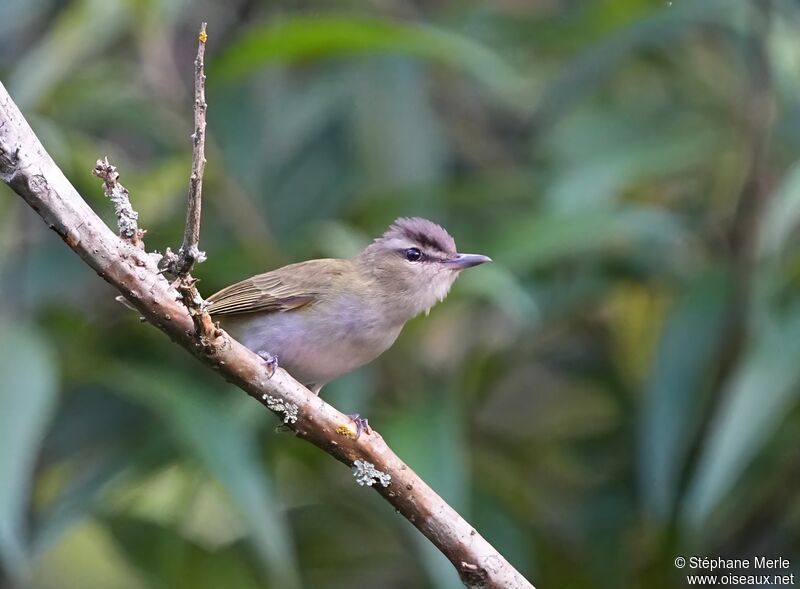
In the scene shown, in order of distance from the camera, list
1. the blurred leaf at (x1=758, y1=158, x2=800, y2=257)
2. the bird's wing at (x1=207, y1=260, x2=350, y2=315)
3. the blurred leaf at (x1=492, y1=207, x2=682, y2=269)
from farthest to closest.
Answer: the blurred leaf at (x1=492, y1=207, x2=682, y2=269) → the blurred leaf at (x1=758, y1=158, x2=800, y2=257) → the bird's wing at (x1=207, y1=260, x2=350, y2=315)

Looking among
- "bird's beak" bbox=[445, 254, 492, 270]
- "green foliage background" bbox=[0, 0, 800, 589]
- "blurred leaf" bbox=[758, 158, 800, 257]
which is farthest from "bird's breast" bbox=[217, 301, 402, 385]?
"blurred leaf" bbox=[758, 158, 800, 257]

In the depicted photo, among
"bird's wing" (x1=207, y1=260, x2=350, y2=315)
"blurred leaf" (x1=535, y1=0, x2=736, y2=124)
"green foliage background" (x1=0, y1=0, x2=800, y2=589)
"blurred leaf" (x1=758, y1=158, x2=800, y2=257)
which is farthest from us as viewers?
"blurred leaf" (x1=535, y1=0, x2=736, y2=124)

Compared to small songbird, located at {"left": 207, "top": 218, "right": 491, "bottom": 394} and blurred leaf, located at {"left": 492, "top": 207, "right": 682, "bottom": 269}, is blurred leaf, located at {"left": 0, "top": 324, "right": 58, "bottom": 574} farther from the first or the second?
blurred leaf, located at {"left": 492, "top": 207, "right": 682, "bottom": 269}

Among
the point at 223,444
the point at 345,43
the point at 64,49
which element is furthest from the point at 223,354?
the point at 64,49

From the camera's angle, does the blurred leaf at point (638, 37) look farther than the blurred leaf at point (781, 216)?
Yes

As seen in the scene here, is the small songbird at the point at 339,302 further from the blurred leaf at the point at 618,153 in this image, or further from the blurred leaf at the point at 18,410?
the blurred leaf at the point at 618,153

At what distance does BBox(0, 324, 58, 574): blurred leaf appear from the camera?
3199 mm

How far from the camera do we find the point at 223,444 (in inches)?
142

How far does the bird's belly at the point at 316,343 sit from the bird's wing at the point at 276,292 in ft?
0.13

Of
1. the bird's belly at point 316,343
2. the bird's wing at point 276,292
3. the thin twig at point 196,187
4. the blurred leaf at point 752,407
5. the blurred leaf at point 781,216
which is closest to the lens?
the thin twig at point 196,187

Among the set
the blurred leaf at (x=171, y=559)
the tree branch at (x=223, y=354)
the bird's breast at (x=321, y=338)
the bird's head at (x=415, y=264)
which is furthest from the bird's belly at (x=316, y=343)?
the blurred leaf at (x=171, y=559)

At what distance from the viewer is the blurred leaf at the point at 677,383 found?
3.86 metres

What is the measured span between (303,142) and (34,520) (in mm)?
1862

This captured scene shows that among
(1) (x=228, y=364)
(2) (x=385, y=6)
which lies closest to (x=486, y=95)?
(2) (x=385, y=6)
